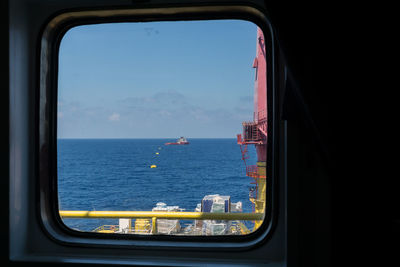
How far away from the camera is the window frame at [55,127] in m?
1.64

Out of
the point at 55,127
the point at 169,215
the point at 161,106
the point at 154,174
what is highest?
the point at 161,106

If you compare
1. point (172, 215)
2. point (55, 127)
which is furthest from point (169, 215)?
point (55, 127)

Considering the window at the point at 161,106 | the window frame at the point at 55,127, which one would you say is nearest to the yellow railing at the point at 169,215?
the window frame at the point at 55,127

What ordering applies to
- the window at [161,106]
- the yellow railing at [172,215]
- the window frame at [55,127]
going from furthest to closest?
the window at [161,106] → the yellow railing at [172,215] → the window frame at [55,127]

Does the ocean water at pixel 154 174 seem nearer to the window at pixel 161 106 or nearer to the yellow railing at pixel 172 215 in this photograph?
the window at pixel 161 106

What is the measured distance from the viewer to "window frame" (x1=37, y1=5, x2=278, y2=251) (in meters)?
1.64

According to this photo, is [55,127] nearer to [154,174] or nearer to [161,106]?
[161,106]

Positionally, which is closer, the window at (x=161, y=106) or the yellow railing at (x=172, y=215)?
the yellow railing at (x=172, y=215)

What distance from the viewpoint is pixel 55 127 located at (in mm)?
1844

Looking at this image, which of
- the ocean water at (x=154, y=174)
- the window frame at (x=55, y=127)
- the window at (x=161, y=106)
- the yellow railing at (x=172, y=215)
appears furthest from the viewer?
the ocean water at (x=154, y=174)
